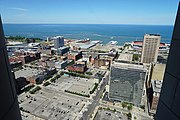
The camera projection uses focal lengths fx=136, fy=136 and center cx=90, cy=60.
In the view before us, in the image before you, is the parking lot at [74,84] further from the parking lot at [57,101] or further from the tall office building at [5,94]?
the tall office building at [5,94]

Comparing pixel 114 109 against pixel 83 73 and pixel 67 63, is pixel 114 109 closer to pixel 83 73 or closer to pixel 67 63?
pixel 83 73

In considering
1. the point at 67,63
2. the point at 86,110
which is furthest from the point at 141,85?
the point at 67,63

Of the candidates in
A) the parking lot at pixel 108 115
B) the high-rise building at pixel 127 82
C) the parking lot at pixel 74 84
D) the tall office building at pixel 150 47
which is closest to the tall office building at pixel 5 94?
the parking lot at pixel 108 115

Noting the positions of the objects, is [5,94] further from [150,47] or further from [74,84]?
[150,47]

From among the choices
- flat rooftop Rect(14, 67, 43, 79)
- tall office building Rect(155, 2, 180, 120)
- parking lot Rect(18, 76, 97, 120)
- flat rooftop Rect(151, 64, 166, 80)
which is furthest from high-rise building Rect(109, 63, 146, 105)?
flat rooftop Rect(14, 67, 43, 79)

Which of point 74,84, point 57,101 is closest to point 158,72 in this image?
point 74,84

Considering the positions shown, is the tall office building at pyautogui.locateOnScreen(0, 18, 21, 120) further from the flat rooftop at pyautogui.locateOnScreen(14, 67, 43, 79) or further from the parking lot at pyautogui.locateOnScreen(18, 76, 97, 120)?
the flat rooftop at pyautogui.locateOnScreen(14, 67, 43, 79)
